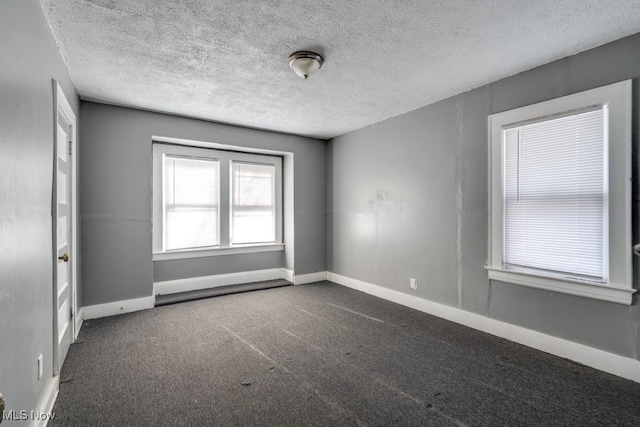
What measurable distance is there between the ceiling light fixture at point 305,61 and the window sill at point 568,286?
2.65 metres

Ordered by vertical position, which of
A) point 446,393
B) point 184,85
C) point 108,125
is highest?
point 184,85

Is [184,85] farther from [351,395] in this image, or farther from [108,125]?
[351,395]

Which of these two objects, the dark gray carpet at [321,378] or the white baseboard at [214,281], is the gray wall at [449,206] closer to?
the dark gray carpet at [321,378]

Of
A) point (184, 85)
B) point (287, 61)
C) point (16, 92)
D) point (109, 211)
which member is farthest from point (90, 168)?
point (287, 61)

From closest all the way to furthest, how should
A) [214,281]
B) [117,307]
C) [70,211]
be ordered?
[70,211] < [117,307] < [214,281]

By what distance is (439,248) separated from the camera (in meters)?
3.68

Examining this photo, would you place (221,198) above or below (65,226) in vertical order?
above

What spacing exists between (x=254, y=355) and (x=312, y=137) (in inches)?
151

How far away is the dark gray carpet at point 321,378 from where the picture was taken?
1.91 metres

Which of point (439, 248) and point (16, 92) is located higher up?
point (16, 92)

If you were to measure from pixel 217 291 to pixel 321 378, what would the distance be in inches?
112

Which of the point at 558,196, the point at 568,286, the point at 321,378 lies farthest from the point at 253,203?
the point at 568,286

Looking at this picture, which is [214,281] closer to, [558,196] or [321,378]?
[321,378]

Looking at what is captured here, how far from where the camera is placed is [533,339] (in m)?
2.81
